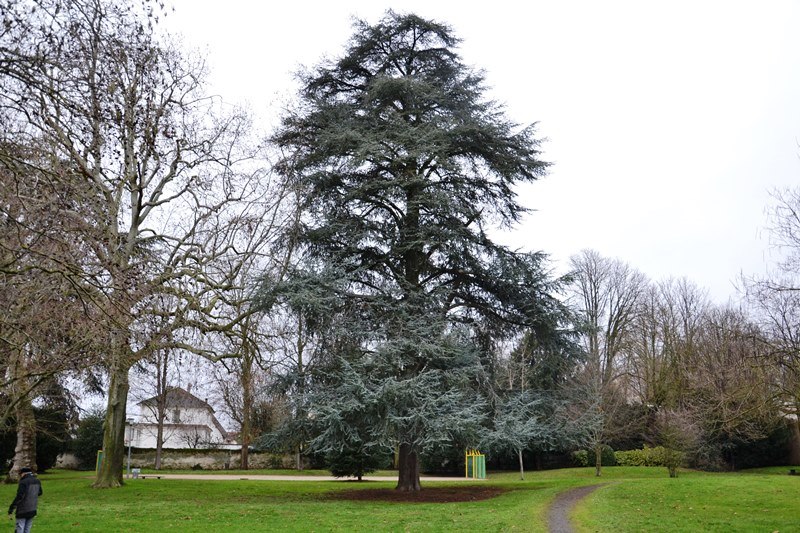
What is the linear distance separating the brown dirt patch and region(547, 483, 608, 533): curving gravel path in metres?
2.08

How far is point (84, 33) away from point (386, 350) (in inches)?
448

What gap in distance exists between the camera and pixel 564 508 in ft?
49.2

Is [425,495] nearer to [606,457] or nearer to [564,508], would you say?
[564,508]

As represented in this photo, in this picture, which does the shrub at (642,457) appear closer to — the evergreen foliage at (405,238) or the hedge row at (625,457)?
the hedge row at (625,457)

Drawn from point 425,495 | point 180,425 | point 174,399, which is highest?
point 174,399

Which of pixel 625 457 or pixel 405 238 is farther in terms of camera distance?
pixel 625 457

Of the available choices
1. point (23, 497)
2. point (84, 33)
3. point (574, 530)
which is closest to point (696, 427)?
point (574, 530)

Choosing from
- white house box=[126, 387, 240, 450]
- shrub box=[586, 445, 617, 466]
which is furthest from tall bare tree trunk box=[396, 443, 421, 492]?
white house box=[126, 387, 240, 450]

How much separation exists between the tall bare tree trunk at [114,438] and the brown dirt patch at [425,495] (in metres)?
7.50

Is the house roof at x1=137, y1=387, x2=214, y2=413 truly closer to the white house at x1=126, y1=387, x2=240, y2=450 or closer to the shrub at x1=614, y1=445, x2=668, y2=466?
the white house at x1=126, y1=387, x2=240, y2=450

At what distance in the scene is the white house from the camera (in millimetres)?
41522

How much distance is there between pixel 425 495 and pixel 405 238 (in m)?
7.56

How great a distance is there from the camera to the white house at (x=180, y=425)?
41.5 m

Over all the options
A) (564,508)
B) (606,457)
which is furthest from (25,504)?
(606,457)
